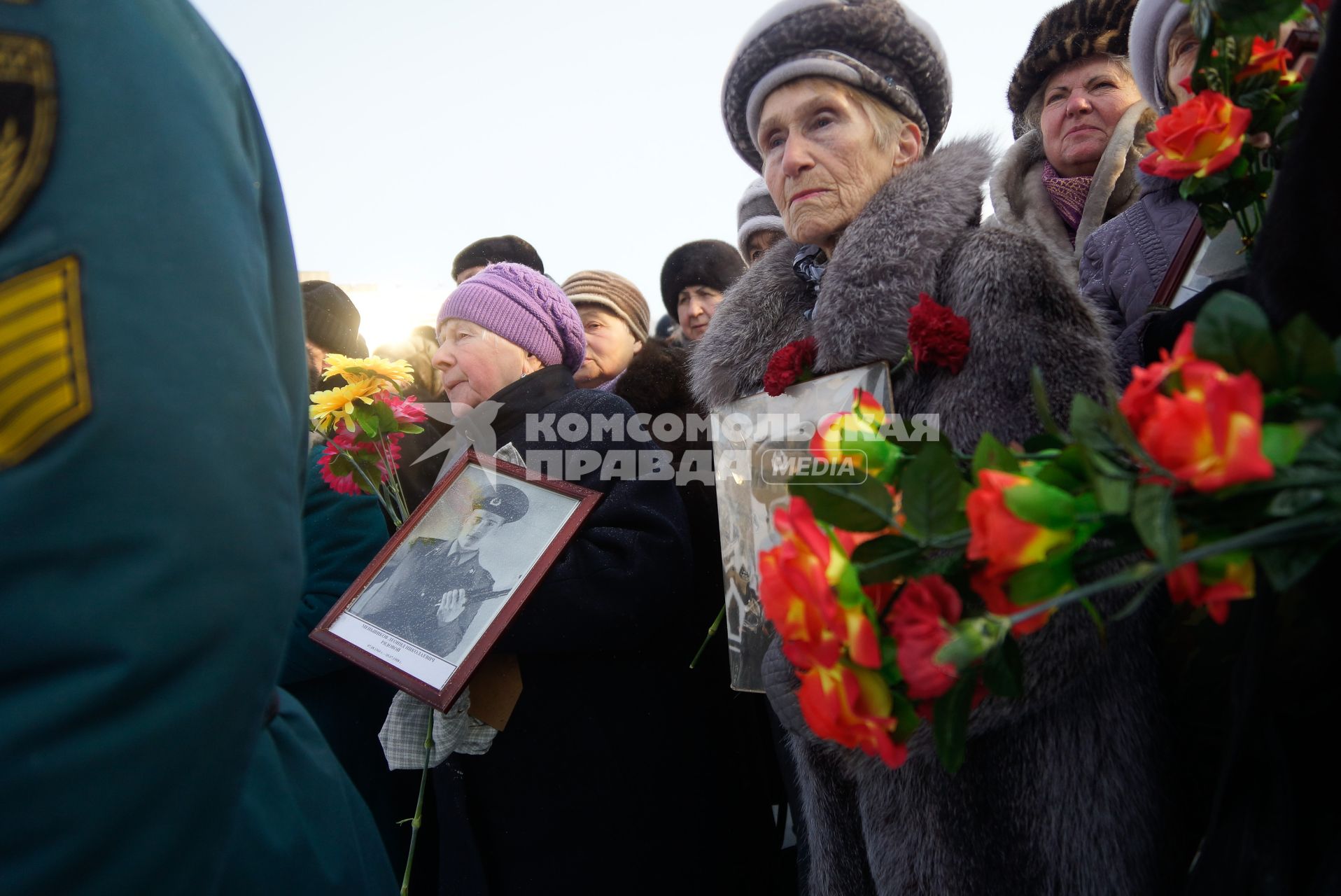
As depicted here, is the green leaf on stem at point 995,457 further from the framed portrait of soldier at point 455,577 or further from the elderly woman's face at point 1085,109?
the elderly woman's face at point 1085,109

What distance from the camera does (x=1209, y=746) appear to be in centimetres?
123

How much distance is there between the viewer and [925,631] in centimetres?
64

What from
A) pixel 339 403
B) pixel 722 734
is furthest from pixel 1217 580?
pixel 339 403

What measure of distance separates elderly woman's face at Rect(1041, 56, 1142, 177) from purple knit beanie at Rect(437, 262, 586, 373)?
5.73 feet

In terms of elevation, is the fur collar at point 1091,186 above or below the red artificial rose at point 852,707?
above

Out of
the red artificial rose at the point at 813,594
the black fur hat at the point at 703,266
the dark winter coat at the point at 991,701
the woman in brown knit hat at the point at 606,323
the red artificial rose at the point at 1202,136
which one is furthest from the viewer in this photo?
the black fur hat at the point at 703,266

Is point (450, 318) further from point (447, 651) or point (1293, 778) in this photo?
point (1293, 778)

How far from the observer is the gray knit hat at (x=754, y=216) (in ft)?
12.5

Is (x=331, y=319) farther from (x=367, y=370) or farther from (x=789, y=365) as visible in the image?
(x=789, y=365)

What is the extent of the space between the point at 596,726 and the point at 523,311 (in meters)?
1.40

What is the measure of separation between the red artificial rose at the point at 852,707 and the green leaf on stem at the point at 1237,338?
37cm

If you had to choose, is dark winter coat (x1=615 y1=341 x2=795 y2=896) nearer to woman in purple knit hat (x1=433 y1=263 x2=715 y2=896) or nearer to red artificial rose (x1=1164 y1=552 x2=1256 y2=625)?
woman in purple knit hat (x1=433 y1=263 x2=715 y2=896)

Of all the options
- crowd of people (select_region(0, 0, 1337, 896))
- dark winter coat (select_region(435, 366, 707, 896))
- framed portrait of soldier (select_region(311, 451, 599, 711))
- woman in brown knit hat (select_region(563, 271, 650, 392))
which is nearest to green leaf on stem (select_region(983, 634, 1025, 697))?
crowd of people (select_region(0, 0, 1337, 896))

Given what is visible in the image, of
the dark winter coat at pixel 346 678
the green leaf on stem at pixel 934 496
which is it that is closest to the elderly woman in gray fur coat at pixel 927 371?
the green leaf on stem at pixel 934 496
